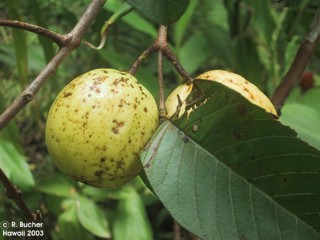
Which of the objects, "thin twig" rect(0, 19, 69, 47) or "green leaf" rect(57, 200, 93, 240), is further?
"green leaf" rect(57, 200, 93, 240)

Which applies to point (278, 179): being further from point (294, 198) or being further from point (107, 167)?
point (107, 167)

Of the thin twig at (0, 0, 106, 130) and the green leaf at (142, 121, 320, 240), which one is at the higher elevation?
the thin twig at (0, 0, 106, 130)

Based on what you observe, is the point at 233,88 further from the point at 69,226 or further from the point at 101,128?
the point at 69,226

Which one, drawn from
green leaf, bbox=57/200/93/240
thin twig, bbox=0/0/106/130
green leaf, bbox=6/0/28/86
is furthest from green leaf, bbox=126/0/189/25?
green leaf, bbox=57/200/93/240

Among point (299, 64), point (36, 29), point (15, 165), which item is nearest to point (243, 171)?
point (36, 29)

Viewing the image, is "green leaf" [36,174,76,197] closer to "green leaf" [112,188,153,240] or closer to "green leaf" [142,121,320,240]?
"green leaf" [112,188,153,240]

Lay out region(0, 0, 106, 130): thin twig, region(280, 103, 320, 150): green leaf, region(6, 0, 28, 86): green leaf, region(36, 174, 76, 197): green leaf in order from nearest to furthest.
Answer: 1. region(0, 0, 106, 130): thin twig
2. region(280, 103, 320, 150): green leaf
3. region(6, 0, 28, 86): green leaf
4. region(36, 174, 76, 197): green leaf

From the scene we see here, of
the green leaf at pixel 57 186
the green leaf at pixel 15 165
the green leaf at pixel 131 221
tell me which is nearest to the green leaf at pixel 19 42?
the green leaf at pixel 15 165

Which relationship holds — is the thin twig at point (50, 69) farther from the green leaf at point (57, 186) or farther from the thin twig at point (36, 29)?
the green leaf at point (57, 186)

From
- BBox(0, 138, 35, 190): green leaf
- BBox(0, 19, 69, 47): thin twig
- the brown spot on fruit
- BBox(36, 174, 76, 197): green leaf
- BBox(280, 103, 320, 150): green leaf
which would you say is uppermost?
BBox(0, 19, 69, 47): thin twig
